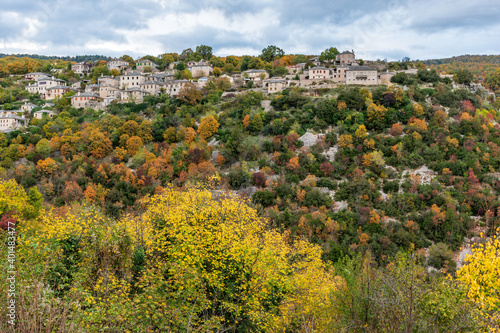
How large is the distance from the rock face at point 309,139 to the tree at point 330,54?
34813mm

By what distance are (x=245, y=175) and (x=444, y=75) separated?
49.9 metres

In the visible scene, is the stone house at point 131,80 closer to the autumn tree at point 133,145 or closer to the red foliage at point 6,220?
the autumn tree at point 133,145

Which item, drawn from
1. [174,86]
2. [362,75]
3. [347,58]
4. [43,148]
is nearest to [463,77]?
[362,75]

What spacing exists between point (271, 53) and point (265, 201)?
69.1 m

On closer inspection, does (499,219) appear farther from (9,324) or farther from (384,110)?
(9,324)

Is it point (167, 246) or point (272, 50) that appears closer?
point (167, 246)

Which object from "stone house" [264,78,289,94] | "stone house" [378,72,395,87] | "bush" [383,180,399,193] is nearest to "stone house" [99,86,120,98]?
"stone house" [264,78,289,94]

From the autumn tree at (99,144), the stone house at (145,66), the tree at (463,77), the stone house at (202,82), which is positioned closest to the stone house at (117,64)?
the stone house at (145,66)

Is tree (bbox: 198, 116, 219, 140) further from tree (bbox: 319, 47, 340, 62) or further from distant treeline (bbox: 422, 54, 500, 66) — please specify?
distant treeline (bbox: 422, 54, 500, 66)

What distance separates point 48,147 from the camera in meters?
60.2

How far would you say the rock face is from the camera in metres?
55.4

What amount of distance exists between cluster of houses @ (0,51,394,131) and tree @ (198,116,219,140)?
18.0 metres

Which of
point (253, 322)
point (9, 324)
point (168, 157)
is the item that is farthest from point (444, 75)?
point (9, 324)

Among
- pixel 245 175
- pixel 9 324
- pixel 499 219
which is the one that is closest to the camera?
pixel 9 324
